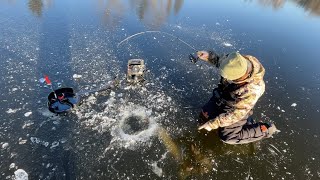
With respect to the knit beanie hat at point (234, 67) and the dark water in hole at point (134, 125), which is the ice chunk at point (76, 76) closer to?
the dark water in hole at point (134, 125)

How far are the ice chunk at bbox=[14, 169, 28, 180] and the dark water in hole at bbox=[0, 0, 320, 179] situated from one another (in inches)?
2.0

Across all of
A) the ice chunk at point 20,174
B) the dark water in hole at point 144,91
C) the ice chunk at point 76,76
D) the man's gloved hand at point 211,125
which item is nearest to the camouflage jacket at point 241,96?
the man's gloved hand at point 211,125

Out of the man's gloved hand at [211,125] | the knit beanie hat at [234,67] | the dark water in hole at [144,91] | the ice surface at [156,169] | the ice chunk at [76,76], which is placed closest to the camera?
the knit beanie hat at [234,67]

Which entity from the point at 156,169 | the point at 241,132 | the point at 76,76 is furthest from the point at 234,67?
the point at 76,76

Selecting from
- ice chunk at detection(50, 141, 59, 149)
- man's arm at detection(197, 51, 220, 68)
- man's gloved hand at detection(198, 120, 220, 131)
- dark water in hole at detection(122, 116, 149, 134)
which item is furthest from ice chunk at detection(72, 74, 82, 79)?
man's gloved hand at detection(198, 120, 220, 131)

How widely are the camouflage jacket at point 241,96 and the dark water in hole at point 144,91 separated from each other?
44cm

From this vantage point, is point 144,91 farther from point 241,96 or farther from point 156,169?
point 241,96

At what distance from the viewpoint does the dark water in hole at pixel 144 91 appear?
Answer: 3.20 metres

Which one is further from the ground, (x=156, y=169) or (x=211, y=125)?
(x=211, y=125)

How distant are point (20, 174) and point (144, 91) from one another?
2.07 metres

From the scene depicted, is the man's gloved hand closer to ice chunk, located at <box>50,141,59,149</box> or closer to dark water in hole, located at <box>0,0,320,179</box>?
dark water in hole, located at <box>0,0,320,179</box>

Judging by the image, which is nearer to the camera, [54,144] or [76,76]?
[54,144]

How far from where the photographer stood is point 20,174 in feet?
9.59

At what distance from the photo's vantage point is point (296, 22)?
7625mm
